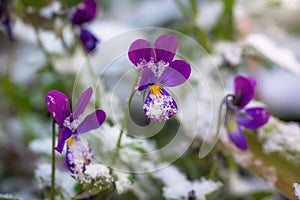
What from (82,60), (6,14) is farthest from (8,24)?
(82,60)

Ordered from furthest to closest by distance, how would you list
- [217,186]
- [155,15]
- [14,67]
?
[155,15], [14,67], [217,186]

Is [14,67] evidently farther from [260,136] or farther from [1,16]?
[260,136]

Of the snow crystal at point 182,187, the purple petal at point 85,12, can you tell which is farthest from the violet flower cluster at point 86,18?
the snow crystal at point 182,187

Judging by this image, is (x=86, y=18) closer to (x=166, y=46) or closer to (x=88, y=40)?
(x=88, y=40)

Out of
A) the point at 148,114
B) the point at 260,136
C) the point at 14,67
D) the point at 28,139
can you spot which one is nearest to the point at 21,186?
the point at 28,139

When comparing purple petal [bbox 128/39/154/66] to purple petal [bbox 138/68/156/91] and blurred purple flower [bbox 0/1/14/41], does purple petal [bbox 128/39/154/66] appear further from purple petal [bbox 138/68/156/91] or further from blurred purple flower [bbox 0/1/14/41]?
blurred purple flower [bbox 0/1/14/41]

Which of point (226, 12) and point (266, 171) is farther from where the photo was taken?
point (226, 12)

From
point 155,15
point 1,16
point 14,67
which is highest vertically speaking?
point 155,15
